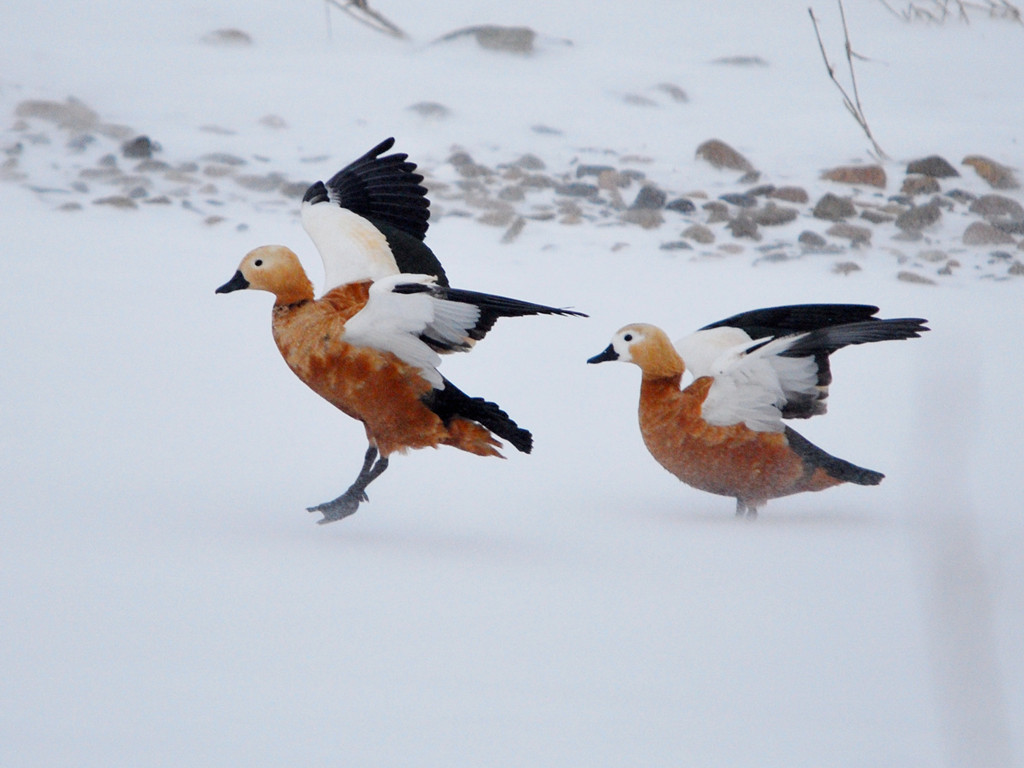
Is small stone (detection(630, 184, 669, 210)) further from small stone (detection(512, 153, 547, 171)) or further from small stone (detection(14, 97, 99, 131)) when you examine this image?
small stone (detection(14, 97, 99, 131))

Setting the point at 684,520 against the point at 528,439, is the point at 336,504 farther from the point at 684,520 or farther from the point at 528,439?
the point at 684,520

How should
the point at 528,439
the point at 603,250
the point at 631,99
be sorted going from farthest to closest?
the point at 631,99 < the point at 603,250 < the point at 528,439

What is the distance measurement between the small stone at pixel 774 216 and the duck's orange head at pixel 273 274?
1.81 m

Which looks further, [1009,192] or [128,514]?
[1009,192]

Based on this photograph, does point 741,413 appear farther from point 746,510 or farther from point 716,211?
point 716,211

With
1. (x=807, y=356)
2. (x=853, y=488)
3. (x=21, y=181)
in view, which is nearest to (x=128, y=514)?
(x=807, y=356)

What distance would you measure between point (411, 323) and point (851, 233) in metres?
1.89

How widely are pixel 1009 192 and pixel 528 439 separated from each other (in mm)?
2366

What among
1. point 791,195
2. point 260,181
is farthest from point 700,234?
point 260,181

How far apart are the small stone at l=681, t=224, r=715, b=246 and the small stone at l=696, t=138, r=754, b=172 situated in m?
0.45

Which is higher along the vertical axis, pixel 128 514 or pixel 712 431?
pixel 712 431

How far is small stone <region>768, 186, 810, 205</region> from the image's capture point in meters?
3.32

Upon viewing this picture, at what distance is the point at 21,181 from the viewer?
10.5ft

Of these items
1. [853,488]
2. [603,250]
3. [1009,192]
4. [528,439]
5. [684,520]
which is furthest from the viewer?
[1009,192]
